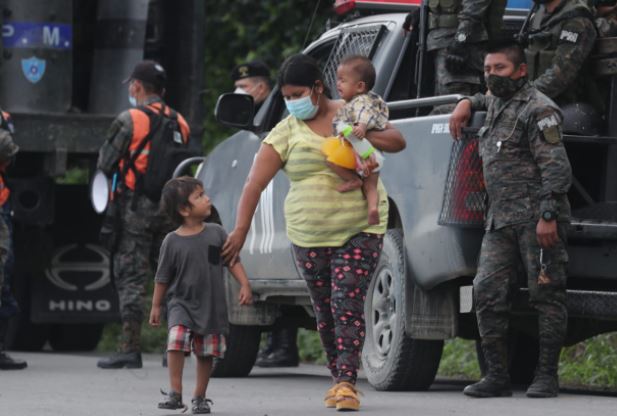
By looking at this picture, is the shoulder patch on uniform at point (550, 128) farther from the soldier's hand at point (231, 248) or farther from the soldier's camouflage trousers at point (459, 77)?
the soldier's hand at point (231, 248)

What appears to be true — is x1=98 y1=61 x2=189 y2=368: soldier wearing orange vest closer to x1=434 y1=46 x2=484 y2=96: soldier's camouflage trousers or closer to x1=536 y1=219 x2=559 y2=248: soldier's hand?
x1=434 y1=46 x2=484 y2=96: soldier's camouflage trousers

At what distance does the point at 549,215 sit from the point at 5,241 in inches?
173

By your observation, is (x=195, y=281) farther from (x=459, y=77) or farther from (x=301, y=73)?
(x=459, y=77)

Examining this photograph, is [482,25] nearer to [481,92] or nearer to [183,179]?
[481,92]

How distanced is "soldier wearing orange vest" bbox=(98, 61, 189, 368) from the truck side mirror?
1755mm

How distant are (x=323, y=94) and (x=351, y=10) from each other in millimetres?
2563

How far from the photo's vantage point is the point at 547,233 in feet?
29.3

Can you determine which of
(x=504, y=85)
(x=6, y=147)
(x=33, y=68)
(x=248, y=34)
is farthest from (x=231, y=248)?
(x=248, y=34)

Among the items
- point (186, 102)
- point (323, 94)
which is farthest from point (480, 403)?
point (186, 102)

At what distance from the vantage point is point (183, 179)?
883 centimetres

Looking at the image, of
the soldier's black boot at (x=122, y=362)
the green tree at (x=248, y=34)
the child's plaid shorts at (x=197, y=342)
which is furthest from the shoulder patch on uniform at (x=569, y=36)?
the green tree at (x=248, y=34)

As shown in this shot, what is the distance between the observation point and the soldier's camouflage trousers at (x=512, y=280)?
29.6 ft

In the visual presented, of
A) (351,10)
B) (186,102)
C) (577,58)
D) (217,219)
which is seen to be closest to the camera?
(577,58)

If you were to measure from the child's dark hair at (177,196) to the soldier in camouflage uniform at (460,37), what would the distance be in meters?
1.85
